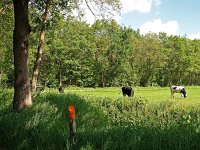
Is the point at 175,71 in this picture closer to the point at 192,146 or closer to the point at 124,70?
the point at 124,70

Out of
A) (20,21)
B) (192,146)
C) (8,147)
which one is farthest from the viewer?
(20,21)

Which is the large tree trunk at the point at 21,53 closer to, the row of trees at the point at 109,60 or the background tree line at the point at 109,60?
the row of trees at the point at 109,60

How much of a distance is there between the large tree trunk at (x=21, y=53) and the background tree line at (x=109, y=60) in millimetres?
56543

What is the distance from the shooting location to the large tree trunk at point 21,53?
16.9 m

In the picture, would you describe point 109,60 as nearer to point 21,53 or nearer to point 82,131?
point 21,53

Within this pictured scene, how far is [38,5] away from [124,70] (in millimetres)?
82067

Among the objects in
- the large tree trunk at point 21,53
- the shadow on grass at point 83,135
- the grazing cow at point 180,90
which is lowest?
the shadow on grass at point 83,135

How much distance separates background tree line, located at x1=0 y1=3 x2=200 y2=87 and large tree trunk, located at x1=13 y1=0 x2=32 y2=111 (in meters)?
56.5

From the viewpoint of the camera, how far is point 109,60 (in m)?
102

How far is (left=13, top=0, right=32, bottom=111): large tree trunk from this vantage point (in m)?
16.9

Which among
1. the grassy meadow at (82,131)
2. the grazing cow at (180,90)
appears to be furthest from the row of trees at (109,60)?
the grassy meadow at (82,131)

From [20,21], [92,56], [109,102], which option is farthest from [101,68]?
[20,21]

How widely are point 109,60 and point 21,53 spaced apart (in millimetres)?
84865

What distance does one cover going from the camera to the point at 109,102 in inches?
1030
